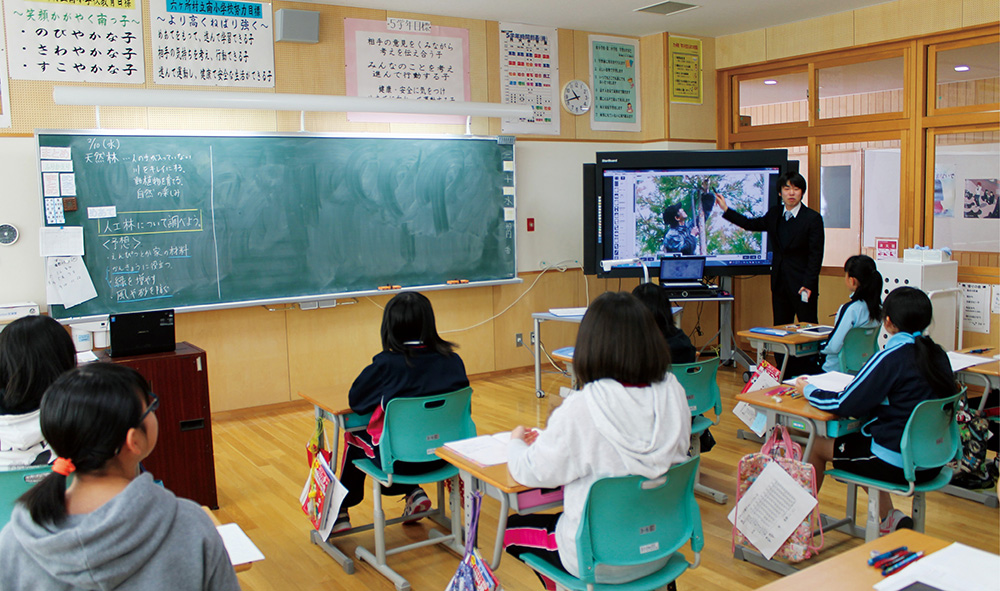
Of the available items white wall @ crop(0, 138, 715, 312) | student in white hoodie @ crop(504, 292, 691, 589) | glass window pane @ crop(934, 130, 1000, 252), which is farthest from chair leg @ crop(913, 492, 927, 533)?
white wall @ crop(0, 138, 715, 312)

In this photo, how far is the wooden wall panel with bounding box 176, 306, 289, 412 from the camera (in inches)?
215

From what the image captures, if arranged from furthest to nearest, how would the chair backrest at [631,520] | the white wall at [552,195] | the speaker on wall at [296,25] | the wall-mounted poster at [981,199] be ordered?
1. the white wall at [552,195]
2. the wall-mounted poster at [981,199]
3. the speaker on wall at [296,25]
4. the chair backrest at [631,520]

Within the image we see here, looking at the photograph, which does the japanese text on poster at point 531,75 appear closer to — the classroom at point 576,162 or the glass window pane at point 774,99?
the classroom at point 576,162

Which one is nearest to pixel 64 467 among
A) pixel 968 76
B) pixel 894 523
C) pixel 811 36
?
pixel 894 523

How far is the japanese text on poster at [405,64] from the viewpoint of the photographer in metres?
5.87

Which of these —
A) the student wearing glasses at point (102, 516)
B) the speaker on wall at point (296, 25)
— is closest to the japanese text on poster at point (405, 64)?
the speaker on wall at point (296, 25)

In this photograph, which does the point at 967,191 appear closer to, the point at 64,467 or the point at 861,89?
the point at 861,89

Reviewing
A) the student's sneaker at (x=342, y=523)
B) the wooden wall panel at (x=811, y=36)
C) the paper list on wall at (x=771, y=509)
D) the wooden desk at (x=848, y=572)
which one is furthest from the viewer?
the wooden wall panel at (x=811, y=36)

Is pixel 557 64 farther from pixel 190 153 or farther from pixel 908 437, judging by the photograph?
pixel 908 437

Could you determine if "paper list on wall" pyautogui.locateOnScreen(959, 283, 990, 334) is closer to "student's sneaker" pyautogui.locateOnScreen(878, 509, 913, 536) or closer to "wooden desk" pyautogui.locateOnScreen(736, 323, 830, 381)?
"wooden desk" pyautogui.locateOnScreen(736, 323, 830, 381)

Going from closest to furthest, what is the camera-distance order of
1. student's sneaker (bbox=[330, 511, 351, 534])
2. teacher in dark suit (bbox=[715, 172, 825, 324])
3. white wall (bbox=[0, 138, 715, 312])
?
student's sneaker (bbox=[330, 511, 351, 534]) < teacher in dark suit (bbox=[715, 172, 825, 324]) < white wall (bbox=[0, 138, 715, 312])

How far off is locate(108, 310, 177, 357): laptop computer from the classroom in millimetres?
889

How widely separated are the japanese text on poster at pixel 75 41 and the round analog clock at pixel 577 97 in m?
3.43

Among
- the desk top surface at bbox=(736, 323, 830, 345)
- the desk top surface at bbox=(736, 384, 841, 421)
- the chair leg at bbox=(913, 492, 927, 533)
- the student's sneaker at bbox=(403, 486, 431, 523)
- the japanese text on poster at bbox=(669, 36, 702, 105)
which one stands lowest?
the student's sneaker at bbox=(403, 486, 431, 523)
